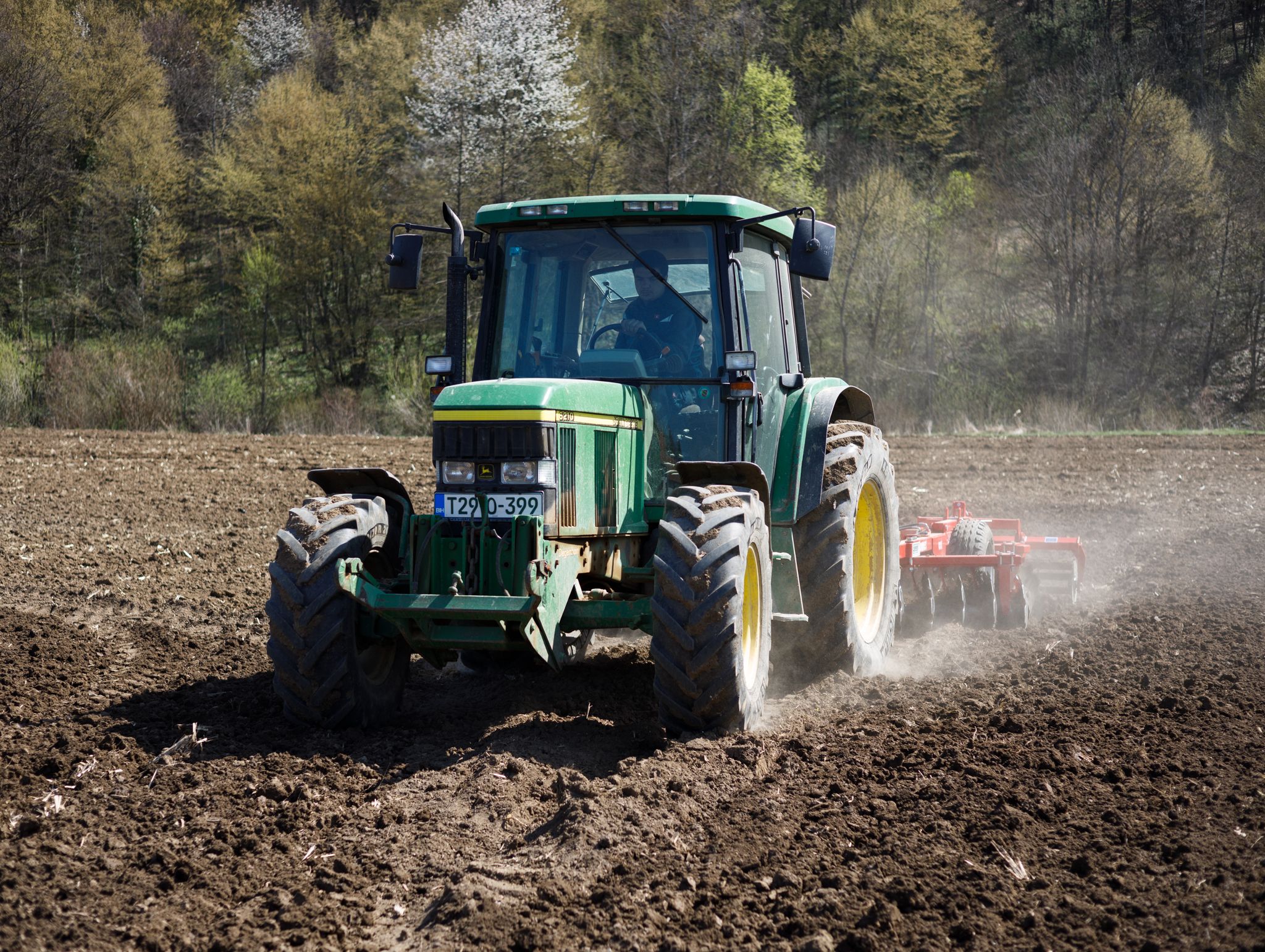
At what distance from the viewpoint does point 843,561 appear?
662 centimetres

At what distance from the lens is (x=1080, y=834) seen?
13.9ft

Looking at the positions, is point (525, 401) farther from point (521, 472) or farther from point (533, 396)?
point (521, 472)

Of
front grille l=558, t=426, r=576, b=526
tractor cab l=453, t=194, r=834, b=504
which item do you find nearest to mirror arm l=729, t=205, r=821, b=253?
tractor cab l=453, t=194, r=834, b=504

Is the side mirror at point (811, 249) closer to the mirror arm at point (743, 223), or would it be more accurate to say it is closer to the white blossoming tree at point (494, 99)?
the mirror arm at point (743, 223)

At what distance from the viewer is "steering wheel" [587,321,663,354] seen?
6176 millimetres

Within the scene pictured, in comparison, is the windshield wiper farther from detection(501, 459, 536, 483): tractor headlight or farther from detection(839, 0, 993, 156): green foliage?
detection(839, 0, 993, 156): green foliage

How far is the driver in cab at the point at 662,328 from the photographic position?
6.15 m

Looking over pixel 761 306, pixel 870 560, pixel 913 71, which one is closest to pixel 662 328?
pixel 761 306

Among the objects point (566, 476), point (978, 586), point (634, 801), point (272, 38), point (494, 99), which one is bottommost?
point (634, 801)

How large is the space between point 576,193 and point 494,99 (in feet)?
12.2

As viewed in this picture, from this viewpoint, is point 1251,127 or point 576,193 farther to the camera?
point 1251,127

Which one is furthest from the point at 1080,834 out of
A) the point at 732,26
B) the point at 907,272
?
the point at 732,26

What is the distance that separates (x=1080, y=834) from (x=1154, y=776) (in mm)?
845

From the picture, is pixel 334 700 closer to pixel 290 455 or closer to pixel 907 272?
pixel 290 455
